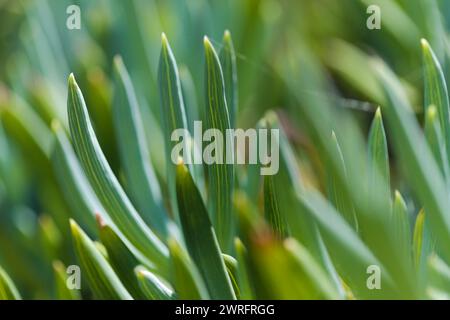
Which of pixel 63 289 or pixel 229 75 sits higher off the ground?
pixel 229 75

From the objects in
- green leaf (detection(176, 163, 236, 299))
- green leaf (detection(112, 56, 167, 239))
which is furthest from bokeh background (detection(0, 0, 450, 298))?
green leaf (detection(176, 163, 236, 299))

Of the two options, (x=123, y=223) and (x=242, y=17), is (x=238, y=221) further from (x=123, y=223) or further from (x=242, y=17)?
(x=242, y=17)

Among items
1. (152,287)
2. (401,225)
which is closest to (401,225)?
(401,225)

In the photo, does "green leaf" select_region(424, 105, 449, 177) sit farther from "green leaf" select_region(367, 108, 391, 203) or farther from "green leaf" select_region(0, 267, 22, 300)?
"green leaf" select_region(0, 267, 22, 300)

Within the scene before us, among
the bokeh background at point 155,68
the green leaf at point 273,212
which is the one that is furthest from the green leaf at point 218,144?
the bokeh background at point 155,68

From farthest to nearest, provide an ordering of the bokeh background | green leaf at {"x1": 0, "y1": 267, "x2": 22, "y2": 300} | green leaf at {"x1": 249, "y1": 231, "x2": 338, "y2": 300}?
the bokeh background → green leaf at {"x1": 0, "y1": 267, "x2": 22, "y2": 300} → green leaf at {"x1": 249, "y1": 231, "x2": 338, "y2": 300}

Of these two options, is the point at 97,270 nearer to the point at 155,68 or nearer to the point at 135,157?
the point at 135,157

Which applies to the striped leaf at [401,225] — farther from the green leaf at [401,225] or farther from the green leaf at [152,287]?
the green leaf at [152,287]

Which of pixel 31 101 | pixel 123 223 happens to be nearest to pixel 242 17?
pixel 31 101
